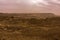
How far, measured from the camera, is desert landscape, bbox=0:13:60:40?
4.88ft

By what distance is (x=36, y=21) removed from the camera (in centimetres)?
172

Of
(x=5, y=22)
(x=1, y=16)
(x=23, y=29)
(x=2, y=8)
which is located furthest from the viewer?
(x=2, y=8)

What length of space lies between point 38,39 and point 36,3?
0.94 meters

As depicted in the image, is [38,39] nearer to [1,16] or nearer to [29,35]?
[29,35]

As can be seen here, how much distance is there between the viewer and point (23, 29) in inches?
61.6

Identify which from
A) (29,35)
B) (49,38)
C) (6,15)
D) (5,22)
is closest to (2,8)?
(6,15)

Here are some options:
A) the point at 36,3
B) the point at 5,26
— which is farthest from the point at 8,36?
the point at 36,3

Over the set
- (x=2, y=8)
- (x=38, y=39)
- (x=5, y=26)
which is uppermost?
(x=2, y=8)

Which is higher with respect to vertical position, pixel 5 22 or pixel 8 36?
pixel 5 22

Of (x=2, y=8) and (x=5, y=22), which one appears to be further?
(x=2, y=8)

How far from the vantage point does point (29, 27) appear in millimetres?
1589

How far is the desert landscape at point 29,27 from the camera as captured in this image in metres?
1.49

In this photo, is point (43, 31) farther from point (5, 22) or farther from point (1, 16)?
point (1, 16)

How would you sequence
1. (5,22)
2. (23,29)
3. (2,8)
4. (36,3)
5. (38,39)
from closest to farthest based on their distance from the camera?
(38,39), (23,29), (5,22), (2,8), (36,3)
